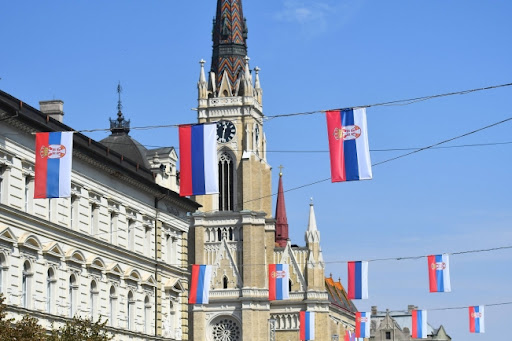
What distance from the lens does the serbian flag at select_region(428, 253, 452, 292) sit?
71875 mm

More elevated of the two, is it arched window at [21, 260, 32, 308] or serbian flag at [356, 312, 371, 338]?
serbian flag at [356, 312, 371, 338]

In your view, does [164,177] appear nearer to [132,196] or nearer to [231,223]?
[132,196]

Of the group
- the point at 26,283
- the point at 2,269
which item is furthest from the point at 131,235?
the point at 2,269

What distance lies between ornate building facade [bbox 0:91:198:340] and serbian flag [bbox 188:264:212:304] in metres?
1.56

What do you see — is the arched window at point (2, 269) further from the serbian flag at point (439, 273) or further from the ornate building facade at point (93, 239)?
the serbian flag at point (439, 273)

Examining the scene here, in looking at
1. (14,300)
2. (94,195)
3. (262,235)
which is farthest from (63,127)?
(262,235)

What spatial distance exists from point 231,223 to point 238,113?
12162 millimetres

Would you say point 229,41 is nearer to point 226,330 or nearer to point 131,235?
point 226,330

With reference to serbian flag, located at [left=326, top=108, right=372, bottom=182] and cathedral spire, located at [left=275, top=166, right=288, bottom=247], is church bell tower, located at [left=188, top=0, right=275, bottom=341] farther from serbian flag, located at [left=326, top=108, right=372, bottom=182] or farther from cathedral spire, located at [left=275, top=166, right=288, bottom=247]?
serbian flag, located at [left=326, top=108, right=372, bottom=182]

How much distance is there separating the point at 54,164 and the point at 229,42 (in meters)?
105

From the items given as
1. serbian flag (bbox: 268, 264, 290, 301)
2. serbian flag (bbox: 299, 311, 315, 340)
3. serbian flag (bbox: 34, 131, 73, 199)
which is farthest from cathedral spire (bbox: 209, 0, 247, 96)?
serbian flag (bbox: 34, 131, 73, 199)

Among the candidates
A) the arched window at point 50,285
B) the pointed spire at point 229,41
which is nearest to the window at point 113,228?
the arched window at point 50,285

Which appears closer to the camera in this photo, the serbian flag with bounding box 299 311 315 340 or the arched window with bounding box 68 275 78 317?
the arched window with bounding box 68 275 78 317

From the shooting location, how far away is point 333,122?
40.7 meters
